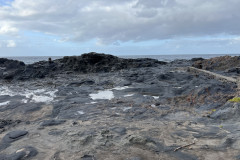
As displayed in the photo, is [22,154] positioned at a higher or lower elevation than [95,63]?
lower

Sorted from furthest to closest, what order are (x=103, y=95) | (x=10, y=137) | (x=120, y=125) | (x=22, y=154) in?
(x=103, y=95) → (x=120, y=125) → (x=10, y=137) → (x=22, y=154)

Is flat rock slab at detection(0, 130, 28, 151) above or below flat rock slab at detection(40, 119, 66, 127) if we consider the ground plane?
below

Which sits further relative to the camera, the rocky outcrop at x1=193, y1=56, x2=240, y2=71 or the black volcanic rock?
the black volcanic rock

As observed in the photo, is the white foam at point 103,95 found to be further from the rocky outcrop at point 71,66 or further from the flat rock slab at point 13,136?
the rocky outcrop at point 71,66

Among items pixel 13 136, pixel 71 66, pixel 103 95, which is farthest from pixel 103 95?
pixel 71 66

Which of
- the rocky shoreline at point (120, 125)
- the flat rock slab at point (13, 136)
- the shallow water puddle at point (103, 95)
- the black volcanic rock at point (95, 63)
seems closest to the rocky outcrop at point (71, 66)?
the black volcanic rock at point (95, 63)

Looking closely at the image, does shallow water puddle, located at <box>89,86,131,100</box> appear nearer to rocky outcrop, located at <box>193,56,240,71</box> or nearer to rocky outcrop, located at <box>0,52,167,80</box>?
rocky outcrop, located at <box>0,52,167,80</box>

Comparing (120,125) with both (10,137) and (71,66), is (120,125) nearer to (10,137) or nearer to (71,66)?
(10,137)

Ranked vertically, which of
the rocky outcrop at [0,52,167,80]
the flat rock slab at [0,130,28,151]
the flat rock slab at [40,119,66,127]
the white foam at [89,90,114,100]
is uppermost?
the rocky outcrop at [0,52,167,80]

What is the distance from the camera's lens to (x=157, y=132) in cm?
537

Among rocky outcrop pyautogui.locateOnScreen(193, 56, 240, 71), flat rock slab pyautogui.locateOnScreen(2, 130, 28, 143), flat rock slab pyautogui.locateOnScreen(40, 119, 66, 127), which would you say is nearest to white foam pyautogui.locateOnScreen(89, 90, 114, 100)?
Answer: flat rock slab pyautogui.locateOnScreen(40, 119, 66, 127)

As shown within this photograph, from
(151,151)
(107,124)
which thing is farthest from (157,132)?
(107,124)

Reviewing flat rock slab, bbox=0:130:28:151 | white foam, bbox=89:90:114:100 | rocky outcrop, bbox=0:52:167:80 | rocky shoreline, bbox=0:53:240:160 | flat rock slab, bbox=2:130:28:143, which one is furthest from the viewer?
rocky outcrop, bbox=0:52:167:80

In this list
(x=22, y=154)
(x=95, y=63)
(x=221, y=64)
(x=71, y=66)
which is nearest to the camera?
(x=22, y=154)
